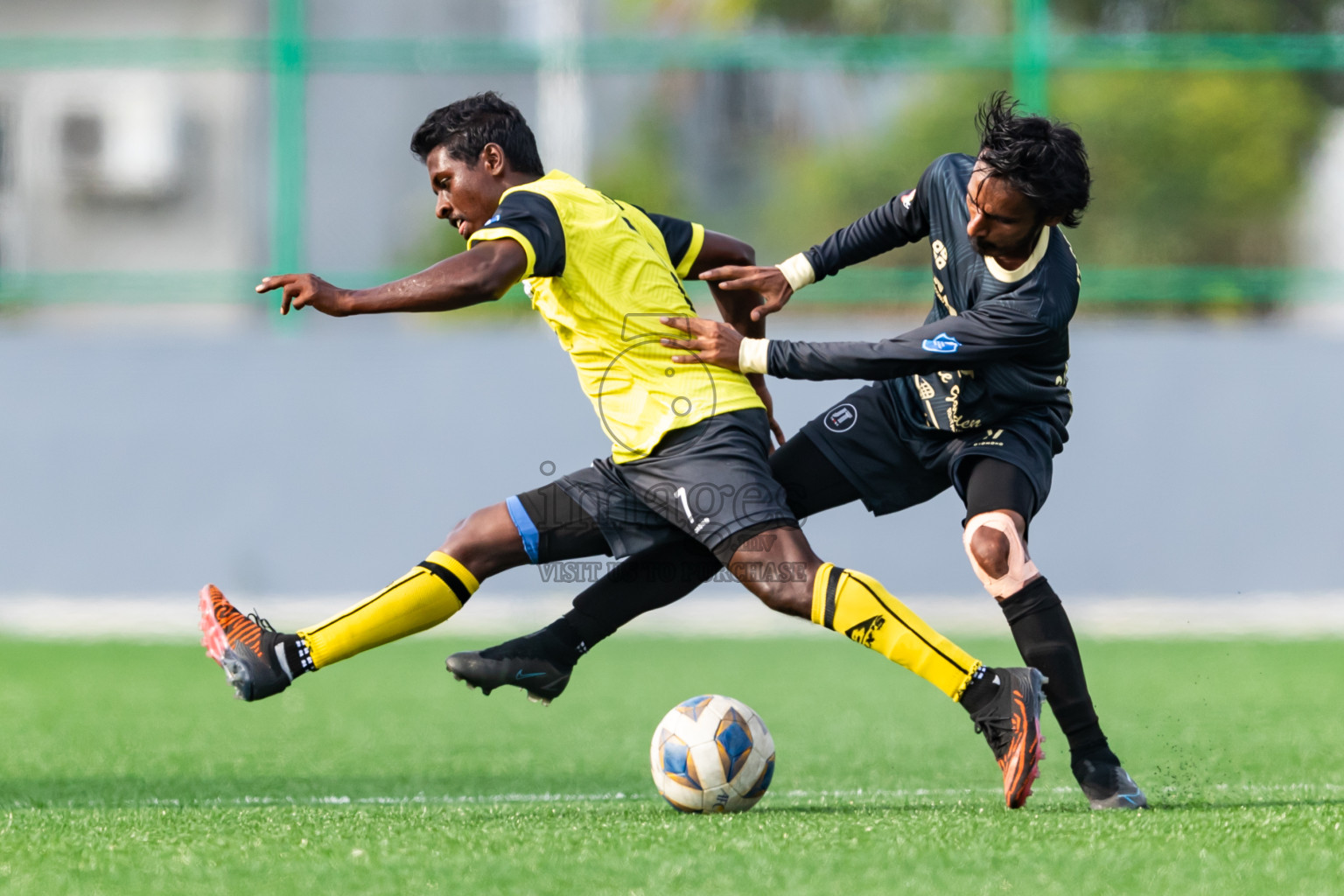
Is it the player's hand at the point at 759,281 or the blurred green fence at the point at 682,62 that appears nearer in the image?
the player's hand at the point at 759,281

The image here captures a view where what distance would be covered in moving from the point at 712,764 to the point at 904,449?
1.13 meters

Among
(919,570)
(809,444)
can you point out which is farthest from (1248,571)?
(809,444)

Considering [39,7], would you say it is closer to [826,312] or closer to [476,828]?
[826,312]

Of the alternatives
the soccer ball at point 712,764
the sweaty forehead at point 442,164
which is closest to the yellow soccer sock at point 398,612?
the soccer ball at point 712,764

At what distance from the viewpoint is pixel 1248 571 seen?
10.7 m

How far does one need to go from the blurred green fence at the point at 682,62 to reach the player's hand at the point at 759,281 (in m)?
6.21

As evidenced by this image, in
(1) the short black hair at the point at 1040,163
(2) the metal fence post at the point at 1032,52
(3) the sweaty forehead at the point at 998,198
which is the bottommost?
(3) the sweaty forehead at the point at 998,198

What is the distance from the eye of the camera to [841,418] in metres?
4.77

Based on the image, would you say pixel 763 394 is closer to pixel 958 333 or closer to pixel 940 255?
pixel 940 255

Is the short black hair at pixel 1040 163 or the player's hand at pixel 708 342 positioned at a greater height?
the short black hair at pixel 1040 163

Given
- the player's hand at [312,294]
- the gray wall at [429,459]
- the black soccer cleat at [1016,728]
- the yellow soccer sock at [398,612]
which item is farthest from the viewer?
the gray wall at [429,459]

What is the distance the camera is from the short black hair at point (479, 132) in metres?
4.50

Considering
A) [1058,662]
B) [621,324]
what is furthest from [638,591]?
[1058,662]

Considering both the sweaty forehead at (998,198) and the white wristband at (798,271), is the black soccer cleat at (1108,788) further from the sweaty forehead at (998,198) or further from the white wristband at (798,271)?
the white wristband at (798,271)
